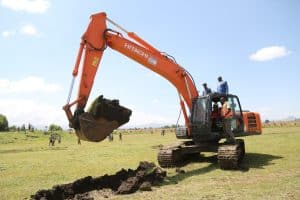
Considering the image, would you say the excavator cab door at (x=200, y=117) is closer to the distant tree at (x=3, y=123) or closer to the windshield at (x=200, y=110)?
the windshield at (x=200, y=110)

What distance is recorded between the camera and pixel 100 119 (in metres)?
13.1

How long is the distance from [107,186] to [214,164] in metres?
6.02

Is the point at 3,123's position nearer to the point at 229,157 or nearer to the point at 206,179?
the point at 229,157

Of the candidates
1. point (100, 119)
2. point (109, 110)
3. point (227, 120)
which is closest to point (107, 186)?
point (100, 119)

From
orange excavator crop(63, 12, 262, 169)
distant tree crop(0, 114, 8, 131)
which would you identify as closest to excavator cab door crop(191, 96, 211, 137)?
orange excavator crop(63, 12, 262, 169)

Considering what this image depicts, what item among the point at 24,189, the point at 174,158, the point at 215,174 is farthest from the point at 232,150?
the point at 24,189

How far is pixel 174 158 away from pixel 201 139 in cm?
137

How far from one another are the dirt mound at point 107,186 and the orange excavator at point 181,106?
1.40 m

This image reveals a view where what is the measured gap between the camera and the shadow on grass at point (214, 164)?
1448 cm

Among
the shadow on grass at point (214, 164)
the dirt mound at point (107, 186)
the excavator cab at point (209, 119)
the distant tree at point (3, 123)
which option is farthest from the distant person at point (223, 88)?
the distant tree at point (3, 123)

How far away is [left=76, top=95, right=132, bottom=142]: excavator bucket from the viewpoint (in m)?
12.9

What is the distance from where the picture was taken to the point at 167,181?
539 inches

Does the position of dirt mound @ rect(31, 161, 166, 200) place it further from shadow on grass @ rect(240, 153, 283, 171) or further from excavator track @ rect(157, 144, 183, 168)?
shadow on grass @ rect(240, 153, 283, 171)

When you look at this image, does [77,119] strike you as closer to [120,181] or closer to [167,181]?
[120,181]
